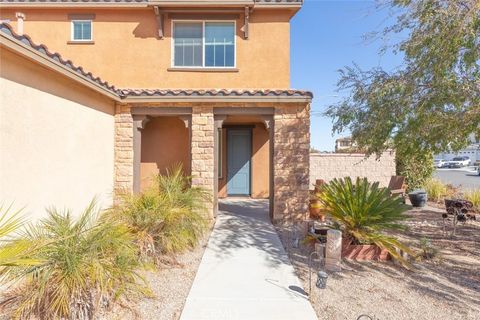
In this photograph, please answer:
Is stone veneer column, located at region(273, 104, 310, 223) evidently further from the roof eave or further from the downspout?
the downspout

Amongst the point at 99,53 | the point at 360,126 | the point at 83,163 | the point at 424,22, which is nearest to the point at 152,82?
the point at 99,53

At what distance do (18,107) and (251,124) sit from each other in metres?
7.26

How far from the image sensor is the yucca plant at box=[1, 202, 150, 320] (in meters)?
2.84

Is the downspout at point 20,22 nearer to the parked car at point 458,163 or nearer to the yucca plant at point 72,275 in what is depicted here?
the yucca plant at point 72,275

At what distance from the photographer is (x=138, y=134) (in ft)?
23.7

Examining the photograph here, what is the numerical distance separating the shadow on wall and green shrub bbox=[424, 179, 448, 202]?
7804 mm

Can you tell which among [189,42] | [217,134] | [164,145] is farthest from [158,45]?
[217,134]

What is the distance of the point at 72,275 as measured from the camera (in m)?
2.85

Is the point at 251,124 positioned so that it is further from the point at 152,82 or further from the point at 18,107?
the point at 18,107

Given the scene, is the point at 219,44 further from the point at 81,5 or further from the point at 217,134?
the point at 81,5

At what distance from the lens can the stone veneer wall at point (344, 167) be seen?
12844mm

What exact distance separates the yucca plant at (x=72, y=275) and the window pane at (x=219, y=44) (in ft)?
21.3

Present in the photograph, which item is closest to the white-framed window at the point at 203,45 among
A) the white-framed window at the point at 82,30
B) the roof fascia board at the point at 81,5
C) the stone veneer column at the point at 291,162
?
the roof fascia board at the point at 81,5

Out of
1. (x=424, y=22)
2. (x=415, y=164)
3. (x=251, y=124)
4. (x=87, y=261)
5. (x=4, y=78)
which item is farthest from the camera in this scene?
(x=415, y=164)
